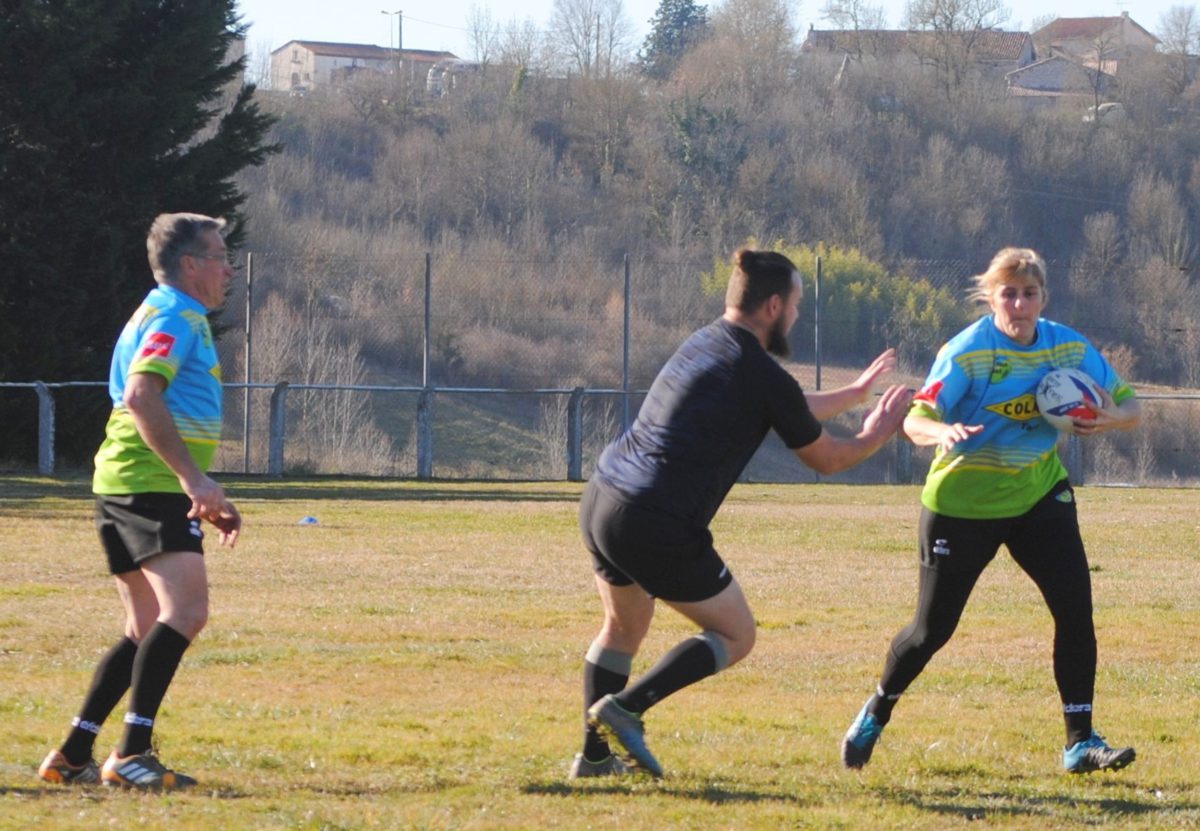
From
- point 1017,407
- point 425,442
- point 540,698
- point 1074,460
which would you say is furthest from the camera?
point 1074,460

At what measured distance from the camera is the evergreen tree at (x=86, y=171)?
2702cm

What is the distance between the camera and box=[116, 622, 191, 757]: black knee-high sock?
Result: 5.70 m

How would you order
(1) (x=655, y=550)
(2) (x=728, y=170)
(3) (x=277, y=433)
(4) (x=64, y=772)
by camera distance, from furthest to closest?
(2) (x=728, y=170), (3) (x=277, y=433), (4) (x=64, y=772), (1) (x=655, y=550)

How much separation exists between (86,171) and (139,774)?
24.1 m

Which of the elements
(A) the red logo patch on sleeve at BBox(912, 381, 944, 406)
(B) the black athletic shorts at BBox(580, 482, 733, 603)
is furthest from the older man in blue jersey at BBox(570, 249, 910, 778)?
(A) the red logo patch on sleeve at BBox(912, 381, 944, 406)

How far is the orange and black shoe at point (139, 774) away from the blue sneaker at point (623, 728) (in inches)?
57.8

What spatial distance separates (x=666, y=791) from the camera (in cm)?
591

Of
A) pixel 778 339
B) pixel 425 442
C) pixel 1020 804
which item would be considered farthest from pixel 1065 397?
pixel 425 442

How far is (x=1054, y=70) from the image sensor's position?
95.8m

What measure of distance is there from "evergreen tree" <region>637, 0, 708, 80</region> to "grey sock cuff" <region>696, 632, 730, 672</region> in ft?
272

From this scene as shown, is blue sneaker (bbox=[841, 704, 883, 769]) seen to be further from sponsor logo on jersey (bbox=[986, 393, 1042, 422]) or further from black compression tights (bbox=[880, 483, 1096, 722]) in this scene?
sponsor logo on jersey (bbox=[986, 393, 1042, 422])

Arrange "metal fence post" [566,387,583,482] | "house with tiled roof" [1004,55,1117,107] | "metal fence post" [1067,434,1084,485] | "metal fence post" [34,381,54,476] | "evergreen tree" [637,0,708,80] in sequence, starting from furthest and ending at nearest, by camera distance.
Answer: "evergreen tree" [637,0,708,80] < "house with tiled roof" [1004,55,1117,107] < "metal fence post" [1067,434,1084,485] < "metal fence post" [566,387,583,482] < "metal fence post" [34,381,54,476]

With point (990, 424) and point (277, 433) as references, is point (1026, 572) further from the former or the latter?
point (277, 433)

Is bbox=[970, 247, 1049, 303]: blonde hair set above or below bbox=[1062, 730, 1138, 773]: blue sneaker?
above
